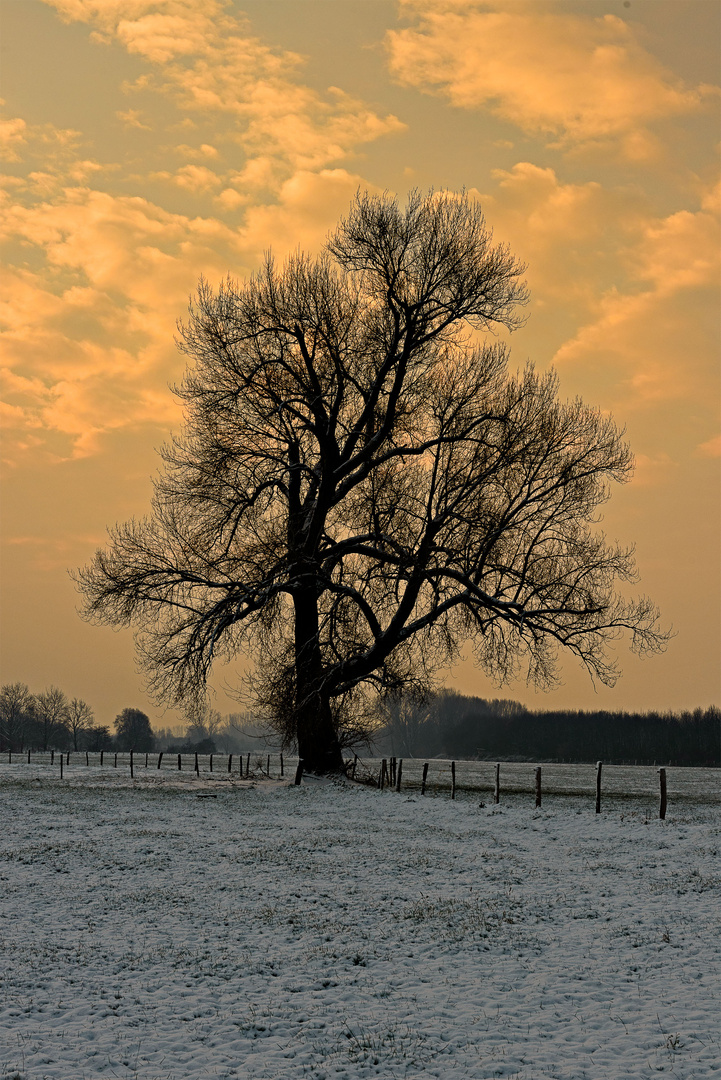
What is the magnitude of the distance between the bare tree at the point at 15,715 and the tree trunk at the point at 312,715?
9667 centimetres

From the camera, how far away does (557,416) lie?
27.9 metres

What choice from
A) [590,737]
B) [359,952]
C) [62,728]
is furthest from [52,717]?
[359,952]

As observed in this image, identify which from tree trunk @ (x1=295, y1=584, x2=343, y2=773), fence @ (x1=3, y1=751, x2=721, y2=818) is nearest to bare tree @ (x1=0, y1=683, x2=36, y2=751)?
fence @ (x1=3, y1=751, x2=721, y2=818)

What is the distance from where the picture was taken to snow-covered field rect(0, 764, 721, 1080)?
23.1 feet

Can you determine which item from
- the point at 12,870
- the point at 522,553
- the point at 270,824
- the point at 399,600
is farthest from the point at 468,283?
the point at 12,870

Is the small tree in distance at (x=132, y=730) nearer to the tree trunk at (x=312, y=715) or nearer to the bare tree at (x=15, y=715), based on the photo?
the bare tree at (x=15, y=715)

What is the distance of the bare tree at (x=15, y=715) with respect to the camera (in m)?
126

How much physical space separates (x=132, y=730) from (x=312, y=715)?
102m

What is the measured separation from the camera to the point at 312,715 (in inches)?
1172

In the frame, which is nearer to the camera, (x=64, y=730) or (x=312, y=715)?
(x=312, y=715)

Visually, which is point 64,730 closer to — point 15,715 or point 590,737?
point 15,715

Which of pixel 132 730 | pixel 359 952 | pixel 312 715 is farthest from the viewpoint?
pixel 132 730

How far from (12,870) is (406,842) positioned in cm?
774

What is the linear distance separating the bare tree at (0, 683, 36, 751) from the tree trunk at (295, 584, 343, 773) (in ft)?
317
